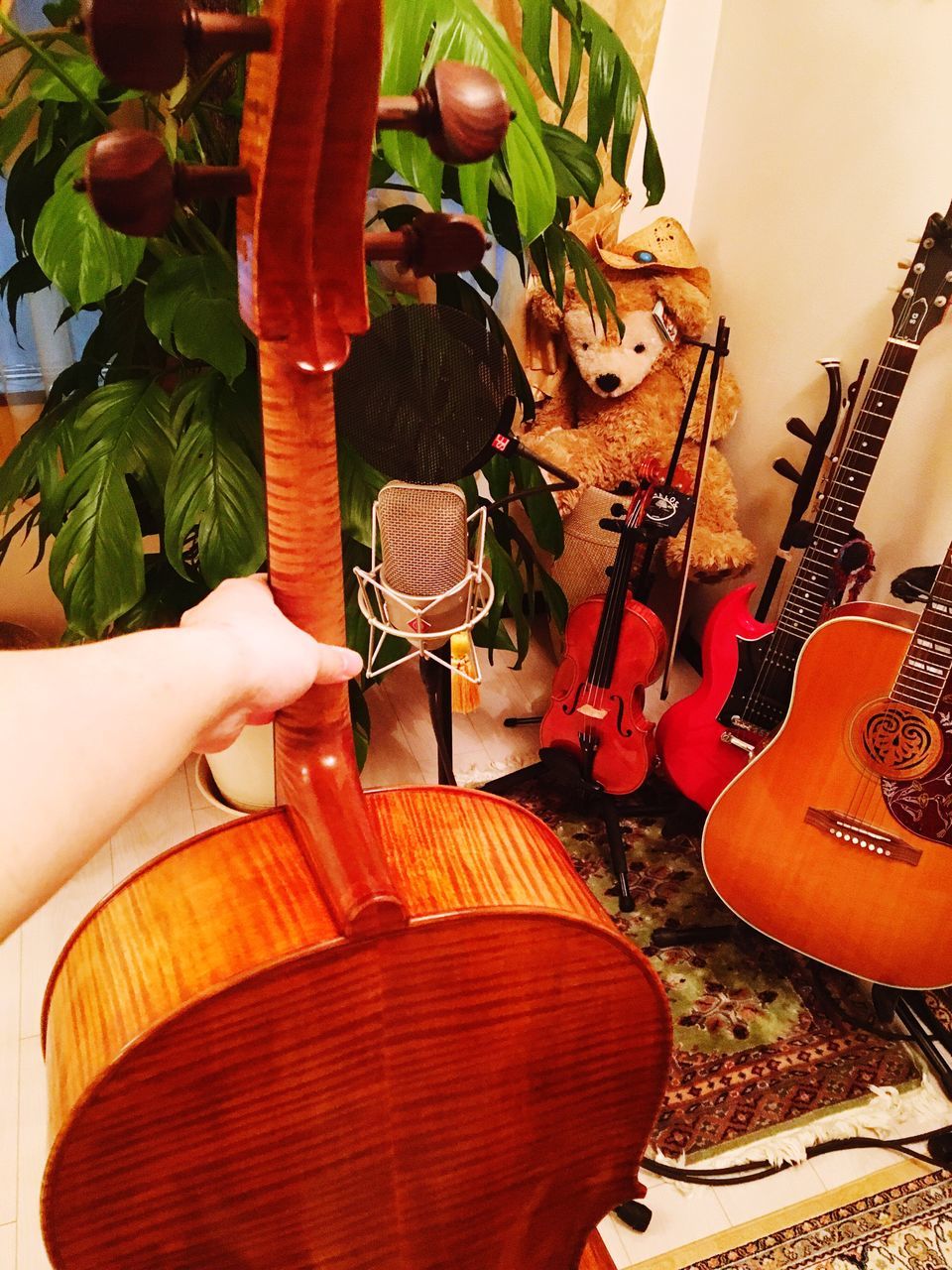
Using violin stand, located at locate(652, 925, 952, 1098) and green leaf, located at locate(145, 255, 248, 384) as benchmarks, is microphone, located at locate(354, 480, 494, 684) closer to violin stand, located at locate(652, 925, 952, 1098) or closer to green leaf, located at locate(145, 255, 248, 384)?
green leaf, located at locate(145, 255, 248, 384)

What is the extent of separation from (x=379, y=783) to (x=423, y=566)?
0.80m

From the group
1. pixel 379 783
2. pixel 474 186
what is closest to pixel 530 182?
pixel 474 186

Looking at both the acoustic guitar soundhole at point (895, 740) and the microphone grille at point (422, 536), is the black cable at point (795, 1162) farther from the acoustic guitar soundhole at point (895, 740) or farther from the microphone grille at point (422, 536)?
the microphone grille at point (422, 536)

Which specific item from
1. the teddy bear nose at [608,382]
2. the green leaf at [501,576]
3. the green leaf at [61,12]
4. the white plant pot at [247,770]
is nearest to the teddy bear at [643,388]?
the teddy bear nose at [608,382]

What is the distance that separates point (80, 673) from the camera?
0.45 meters

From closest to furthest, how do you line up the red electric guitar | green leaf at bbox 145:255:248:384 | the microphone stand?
green leaf at bbox 145:255:248:384 < the red electric guitar < the microphone stand

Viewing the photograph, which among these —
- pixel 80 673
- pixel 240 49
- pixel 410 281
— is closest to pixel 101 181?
pixel 240 49

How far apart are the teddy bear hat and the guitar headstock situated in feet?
2.24

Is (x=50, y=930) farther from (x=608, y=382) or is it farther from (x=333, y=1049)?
(x=608, y=382)

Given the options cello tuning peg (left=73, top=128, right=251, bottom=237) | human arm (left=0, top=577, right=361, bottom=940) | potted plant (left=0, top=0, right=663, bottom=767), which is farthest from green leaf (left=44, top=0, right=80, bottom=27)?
human arm (left=0, top=577, right=361, bottom=940)

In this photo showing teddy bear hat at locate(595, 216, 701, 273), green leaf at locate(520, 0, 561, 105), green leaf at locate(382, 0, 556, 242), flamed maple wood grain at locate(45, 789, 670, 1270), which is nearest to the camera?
flamed maple wood grain at locate(45, 789, 670, 1270)

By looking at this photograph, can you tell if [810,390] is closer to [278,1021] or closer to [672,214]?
[672,214]

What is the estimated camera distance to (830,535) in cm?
136

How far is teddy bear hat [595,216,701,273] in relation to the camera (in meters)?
1.80
